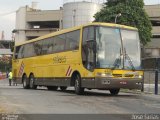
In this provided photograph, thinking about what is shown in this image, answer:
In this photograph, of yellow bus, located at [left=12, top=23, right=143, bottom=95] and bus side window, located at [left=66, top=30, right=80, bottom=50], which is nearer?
yellow bus, located at [left=12, top=23, right=143, bottom=95]

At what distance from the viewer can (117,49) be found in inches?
925

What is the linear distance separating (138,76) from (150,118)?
33.5ft

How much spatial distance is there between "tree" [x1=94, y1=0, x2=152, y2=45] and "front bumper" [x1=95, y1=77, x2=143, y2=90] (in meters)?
50.3

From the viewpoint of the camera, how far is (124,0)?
78250 mm

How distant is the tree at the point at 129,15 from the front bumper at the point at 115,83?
50300 millimetres

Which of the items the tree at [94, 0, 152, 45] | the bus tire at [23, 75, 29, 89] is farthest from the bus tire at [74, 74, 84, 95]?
the tree at [94, 0, 152, 45]

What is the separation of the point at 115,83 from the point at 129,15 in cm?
5364

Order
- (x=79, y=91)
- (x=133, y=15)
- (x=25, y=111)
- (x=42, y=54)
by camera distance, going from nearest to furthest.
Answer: (x=25, y=111)
(x=79, y=91)
(x=42, y=54)
(x=133, y=15)

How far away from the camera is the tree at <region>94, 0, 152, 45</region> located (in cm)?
7506

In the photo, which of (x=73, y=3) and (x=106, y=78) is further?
(x=73, y=3)

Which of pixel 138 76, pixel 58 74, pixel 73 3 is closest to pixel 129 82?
pixel 138 76

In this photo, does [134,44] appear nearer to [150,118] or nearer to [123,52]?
[123,52]

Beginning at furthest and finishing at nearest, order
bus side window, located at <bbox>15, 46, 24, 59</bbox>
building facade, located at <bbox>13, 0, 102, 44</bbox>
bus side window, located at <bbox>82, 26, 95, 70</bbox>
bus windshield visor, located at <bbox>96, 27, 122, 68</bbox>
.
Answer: building facade, located at <bbox>13, 0, 102, 44</bbox>, bus side window, located at <bbox>15, 46, 24, 59</bbox>, bus side window, located at <bbox>82, 26, 95, 70</bbox>, bus windshield visor, located at <bbox>96, 27, 122, 68</bbox>

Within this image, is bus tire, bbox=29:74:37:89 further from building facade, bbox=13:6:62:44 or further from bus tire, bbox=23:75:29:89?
building facade, bbox=13:6:62:44
